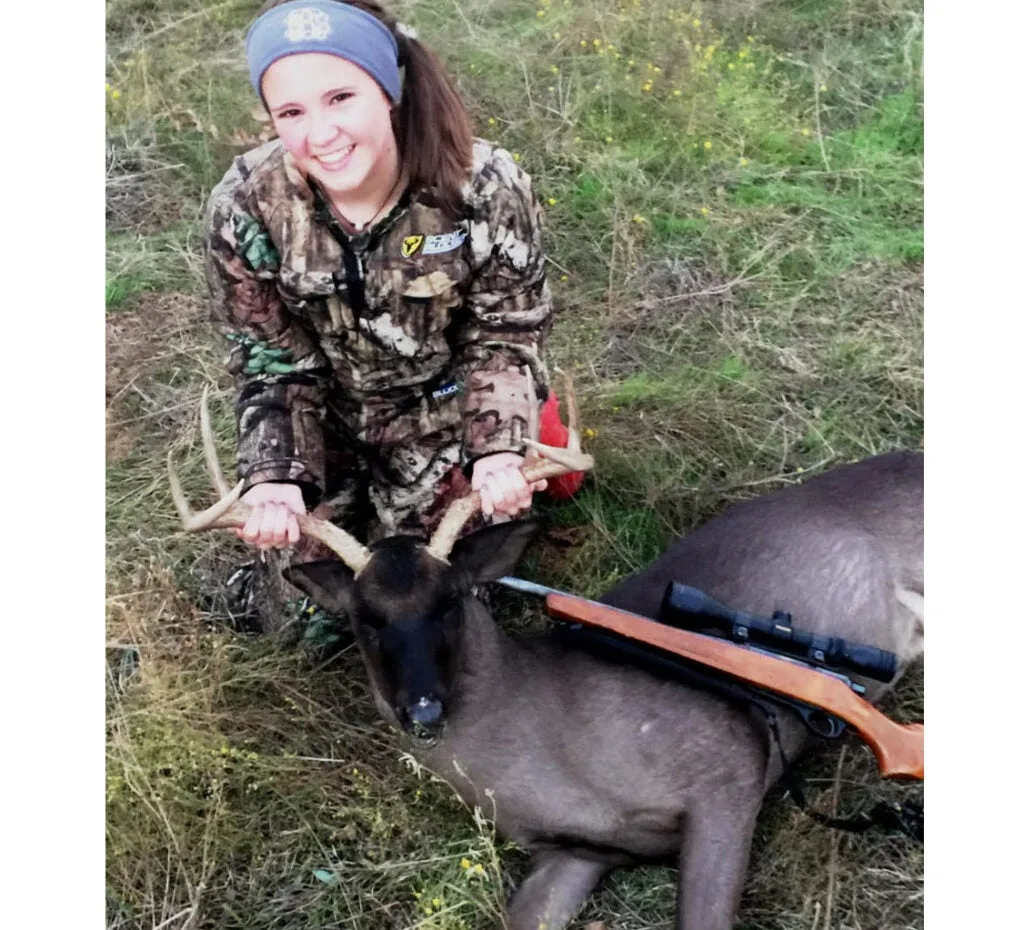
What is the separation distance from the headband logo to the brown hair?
4.6 inches

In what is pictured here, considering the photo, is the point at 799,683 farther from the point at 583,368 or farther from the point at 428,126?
the point at 428,126

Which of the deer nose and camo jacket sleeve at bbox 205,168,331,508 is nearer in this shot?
the deer nose

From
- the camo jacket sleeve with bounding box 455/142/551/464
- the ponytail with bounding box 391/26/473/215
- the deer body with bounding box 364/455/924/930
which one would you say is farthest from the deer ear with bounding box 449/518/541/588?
the ponytail with bounding box 391/26/473/215

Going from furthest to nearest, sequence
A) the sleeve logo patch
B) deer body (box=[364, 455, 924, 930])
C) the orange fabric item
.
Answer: the orange fabric item < the sleeve logo patch < deer body (box=[364, 455, 924, 930])

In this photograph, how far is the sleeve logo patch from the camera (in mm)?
3223

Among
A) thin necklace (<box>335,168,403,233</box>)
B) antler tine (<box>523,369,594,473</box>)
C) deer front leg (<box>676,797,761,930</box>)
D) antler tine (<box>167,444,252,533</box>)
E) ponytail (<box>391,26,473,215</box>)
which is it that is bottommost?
deer front leg (<box>676,797,761,930</box>)

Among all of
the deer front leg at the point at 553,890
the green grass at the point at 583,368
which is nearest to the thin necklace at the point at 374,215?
the green grass at the point at 583,368

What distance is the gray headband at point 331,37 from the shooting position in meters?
2.89

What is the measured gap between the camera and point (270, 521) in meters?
3.19

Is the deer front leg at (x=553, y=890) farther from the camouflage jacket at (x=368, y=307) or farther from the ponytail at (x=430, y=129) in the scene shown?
the ponytail at (x=430, y=129)

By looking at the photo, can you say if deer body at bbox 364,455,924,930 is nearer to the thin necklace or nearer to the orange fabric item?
the orange fabric item
